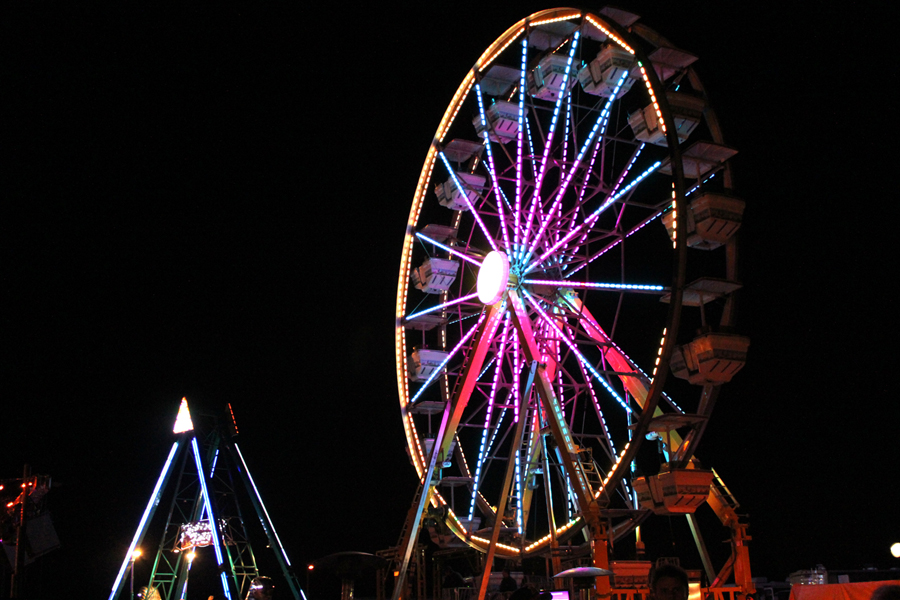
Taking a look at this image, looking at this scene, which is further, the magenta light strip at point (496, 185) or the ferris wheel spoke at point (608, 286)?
the magenta light strip at point (496, 185)

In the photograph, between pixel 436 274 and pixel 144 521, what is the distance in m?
9.55

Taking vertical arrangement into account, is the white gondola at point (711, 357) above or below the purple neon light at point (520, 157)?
below

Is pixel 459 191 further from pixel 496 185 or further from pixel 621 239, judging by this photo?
pixel 621 239

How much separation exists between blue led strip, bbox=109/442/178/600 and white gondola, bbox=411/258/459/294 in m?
8.73

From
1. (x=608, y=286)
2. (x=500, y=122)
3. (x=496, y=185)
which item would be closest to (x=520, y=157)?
(x=496, y=185)

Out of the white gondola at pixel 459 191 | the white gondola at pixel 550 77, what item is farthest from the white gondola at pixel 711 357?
the white gondola at pixel 459 191

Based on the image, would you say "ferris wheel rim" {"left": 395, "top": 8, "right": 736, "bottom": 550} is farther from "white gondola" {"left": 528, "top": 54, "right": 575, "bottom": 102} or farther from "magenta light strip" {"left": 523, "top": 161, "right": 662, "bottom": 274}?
"magenta light strip" {"left": 523, "top": 161, "right": 662, "bottom": 274}

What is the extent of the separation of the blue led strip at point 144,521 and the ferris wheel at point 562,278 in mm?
7237

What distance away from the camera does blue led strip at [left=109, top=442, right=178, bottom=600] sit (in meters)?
18.6

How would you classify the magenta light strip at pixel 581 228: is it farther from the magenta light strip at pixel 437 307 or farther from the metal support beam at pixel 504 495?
the metal support beam at pixel 504 495

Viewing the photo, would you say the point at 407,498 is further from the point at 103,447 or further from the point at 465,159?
the point at 465,159

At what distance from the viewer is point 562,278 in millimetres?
15758

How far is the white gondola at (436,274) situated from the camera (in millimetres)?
18094

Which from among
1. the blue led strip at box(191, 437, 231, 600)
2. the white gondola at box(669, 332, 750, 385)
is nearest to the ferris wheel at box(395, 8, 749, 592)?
the white gondola at box(669, 332, 750, 385)
